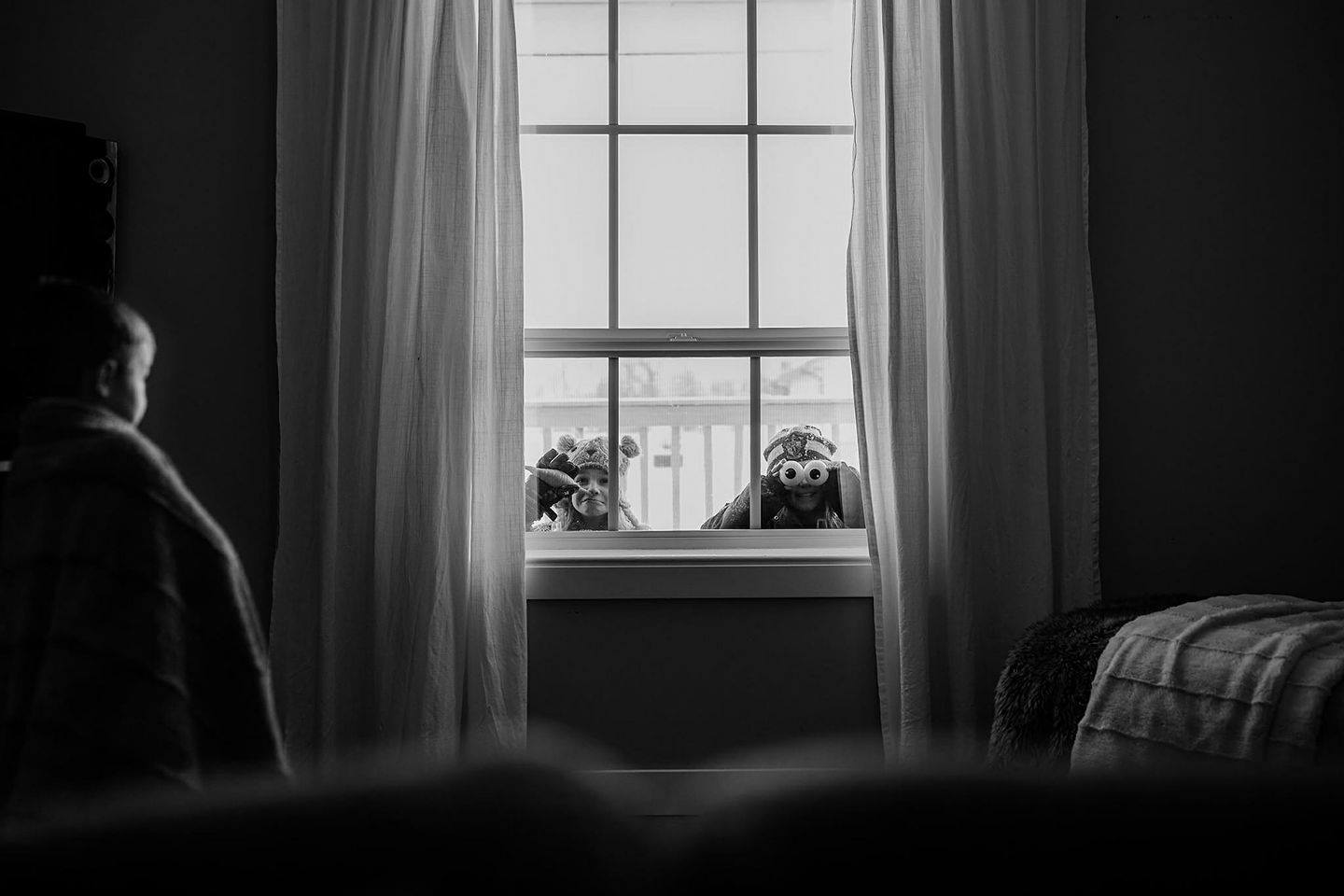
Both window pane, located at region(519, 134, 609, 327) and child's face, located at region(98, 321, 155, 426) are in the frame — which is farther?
window pane, located at region(519, 134, 609, 327)

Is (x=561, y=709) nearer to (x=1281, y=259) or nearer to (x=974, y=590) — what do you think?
(x=974, y=590)

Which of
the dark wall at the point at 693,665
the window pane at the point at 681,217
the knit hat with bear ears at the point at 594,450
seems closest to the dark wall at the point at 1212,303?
the dark wall at the point at 693,665

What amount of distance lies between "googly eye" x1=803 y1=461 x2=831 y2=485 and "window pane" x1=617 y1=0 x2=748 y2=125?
85 centimetres

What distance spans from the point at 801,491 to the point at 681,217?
709 mm

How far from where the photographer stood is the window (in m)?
2.24

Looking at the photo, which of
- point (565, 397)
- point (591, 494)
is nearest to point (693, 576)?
point (591, 494)

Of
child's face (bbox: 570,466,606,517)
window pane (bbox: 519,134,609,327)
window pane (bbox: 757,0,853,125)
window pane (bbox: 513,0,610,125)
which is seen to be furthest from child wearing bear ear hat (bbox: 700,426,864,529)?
window pane (bbox: 513,0,610,125)

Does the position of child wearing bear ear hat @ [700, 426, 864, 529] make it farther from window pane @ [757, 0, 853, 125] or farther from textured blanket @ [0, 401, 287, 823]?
textured blanket @ [0, 401, 287, 823]

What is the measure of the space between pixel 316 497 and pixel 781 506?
103 cm

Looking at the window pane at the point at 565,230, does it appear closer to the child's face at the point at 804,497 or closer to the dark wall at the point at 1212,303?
the child's face at the point at 804,497

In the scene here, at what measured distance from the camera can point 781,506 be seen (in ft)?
7.32

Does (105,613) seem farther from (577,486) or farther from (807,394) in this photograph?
(807,394)

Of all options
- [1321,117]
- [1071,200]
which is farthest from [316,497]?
[1321,117]

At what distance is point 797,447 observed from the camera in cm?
225
